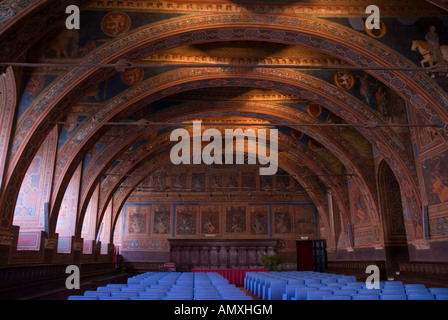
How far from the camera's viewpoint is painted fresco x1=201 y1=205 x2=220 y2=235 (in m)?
28.1

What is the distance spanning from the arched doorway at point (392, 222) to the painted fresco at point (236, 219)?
12701 mm

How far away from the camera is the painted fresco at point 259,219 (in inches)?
1109

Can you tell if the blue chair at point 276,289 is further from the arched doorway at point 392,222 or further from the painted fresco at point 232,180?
the painted fresco at point 232,180

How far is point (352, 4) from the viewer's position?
10.7 meters

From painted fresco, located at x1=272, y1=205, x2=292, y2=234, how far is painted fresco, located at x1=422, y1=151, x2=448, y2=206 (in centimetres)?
1608

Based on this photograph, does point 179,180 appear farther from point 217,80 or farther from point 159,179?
point 217,80

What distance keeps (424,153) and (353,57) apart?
4610 millimetres

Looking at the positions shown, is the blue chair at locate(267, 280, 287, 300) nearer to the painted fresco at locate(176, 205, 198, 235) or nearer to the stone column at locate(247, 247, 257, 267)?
the stone column at locate(247, 247, 257, 267)

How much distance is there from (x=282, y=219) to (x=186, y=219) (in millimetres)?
7290

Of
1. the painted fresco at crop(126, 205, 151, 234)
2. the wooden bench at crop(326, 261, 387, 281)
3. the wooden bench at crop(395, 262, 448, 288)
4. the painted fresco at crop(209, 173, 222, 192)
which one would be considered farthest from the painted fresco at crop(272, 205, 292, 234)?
the wooden bench at crop(395, 262, 448, 288)

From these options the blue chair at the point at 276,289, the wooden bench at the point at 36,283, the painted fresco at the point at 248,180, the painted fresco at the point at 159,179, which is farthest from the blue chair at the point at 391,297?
the painted fresco at the point at 159,179

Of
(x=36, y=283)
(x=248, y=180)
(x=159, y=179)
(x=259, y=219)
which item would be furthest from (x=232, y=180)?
(x=36, y=283)
